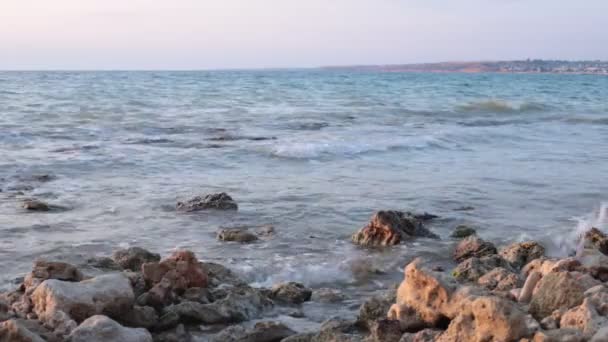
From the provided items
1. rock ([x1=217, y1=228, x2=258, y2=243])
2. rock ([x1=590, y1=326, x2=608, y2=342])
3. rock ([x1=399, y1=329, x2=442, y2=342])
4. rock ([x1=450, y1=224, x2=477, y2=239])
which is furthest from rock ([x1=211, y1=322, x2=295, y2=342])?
rock ([x1=450, y1=224, x2=477, y2=239])

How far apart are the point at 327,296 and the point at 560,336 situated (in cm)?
300

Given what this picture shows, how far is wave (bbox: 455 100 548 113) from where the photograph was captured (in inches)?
1577

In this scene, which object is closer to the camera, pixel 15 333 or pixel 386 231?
pixel 15 333

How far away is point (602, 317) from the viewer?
467cm

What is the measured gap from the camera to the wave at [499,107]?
4006 centimetres

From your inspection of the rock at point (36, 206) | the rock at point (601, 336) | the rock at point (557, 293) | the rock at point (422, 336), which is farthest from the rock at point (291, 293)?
the rock at point (36, 206)

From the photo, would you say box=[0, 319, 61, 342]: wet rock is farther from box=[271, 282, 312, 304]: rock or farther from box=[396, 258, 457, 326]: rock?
box=[396, 258, 457, 326]: rock

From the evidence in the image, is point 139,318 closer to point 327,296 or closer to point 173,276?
point 173,276

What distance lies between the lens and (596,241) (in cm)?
869

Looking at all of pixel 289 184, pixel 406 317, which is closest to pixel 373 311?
pixel 406 317

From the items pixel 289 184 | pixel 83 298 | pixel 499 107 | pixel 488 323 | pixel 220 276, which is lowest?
pixel 499 107

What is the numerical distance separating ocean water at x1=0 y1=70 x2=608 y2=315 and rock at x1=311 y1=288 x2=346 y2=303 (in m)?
0.13

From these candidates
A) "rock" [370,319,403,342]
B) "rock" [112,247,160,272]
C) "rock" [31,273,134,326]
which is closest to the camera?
"rock" [370,319,403,342]

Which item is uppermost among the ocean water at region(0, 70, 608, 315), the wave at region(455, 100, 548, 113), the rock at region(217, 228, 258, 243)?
the rock at region(217, 228, 258, 243)
